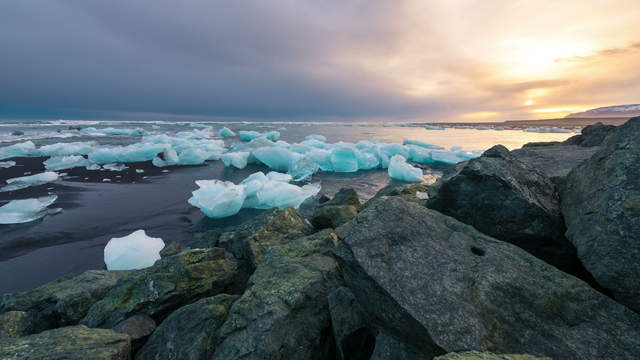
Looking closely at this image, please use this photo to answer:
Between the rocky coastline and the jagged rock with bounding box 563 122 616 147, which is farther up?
the jagged rock with bounding box 563 122 616 147

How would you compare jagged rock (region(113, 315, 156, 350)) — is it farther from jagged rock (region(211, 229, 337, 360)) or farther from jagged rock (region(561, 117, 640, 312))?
jagged rock (region(561, 117, 640, 312))

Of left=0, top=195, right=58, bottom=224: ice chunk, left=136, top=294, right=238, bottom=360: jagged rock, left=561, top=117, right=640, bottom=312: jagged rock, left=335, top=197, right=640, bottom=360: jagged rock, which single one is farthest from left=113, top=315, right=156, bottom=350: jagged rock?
left=0, top=195, right=58, bottom=224: ice chunk

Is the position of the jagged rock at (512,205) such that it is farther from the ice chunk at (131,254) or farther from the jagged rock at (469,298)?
the ice chunk at (131,254)

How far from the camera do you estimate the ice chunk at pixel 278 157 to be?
15.4 m

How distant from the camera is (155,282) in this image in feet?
11.2

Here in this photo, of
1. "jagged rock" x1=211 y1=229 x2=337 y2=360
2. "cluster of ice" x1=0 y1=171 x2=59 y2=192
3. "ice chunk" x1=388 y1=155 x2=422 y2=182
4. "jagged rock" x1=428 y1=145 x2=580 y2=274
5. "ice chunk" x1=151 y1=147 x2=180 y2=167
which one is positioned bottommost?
"cluster of ice" x1=0 y1=171 x2=59 y2=192

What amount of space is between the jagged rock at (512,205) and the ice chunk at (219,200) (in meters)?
6.31

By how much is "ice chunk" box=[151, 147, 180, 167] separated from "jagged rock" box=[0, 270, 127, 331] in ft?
43.9

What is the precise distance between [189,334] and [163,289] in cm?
86

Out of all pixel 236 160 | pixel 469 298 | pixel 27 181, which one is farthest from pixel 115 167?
pixel 469 298

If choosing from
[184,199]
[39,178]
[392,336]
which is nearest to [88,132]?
[39,178]

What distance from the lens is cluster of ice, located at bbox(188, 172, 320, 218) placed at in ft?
27.3

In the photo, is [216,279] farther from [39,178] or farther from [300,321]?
[39,178]

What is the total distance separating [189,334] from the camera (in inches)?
109
